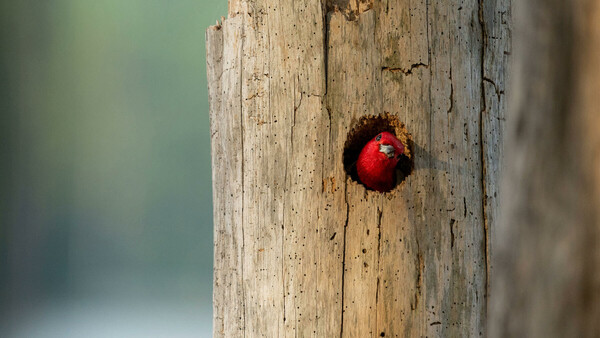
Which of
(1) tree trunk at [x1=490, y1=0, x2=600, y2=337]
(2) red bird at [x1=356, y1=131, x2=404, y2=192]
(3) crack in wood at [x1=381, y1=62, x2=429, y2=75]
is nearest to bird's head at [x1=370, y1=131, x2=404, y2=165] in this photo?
(2) red bird at [x1=356, y1=131, x2=404, y2=192]

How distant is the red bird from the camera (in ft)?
7.13

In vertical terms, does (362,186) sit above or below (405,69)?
below

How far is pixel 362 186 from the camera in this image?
220cm

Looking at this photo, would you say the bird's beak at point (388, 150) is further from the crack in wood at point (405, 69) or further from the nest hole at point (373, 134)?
the crack in wood at point (405, 69)

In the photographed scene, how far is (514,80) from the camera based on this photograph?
379 mm

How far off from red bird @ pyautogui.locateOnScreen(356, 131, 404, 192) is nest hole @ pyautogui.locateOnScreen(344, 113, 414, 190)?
0.04 meters

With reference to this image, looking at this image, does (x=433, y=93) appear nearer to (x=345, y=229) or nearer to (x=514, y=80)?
(x=345, y=229)

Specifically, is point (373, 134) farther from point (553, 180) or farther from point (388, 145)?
point (553, 180)

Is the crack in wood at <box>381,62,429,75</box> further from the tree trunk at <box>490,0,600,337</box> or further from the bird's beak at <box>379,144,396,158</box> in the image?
the tree trunk at <box>490,0,600,337</box>

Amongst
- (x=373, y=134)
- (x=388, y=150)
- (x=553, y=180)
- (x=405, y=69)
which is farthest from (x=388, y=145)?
(x=553, y=180)

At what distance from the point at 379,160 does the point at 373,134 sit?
16 centimetres

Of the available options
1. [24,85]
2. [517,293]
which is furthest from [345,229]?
[24,85]

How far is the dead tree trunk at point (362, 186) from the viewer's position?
218 cm

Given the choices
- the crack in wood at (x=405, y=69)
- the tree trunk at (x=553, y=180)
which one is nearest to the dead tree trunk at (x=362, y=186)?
the crack in wood at (x=405, y=69)
